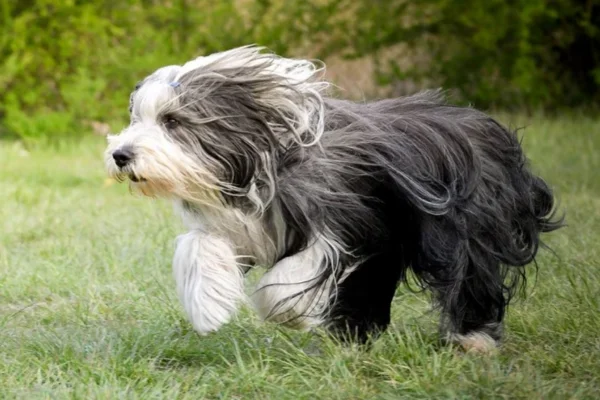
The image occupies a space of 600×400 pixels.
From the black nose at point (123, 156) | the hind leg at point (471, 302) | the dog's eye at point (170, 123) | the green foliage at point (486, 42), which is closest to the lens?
the black nose at point (123, 156)

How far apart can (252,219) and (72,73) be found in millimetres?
7089

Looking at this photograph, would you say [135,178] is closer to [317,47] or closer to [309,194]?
[309,194]

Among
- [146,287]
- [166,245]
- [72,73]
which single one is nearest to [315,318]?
[146,287]

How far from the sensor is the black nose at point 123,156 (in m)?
3.38

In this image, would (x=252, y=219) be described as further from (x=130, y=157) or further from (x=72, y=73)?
(x=72, y=73)

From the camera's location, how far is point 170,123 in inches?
138

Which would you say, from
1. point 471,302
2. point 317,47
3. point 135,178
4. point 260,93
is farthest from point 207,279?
point 317,47

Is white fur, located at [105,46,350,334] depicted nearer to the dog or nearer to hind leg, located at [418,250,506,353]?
the dog

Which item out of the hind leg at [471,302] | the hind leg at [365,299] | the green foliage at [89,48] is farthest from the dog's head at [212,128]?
the green foliage at [89,48]

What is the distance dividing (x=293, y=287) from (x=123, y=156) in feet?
2.21

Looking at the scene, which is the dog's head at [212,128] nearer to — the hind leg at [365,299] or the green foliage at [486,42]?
the hind leg at [365,299]

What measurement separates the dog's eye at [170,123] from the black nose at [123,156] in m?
0.17

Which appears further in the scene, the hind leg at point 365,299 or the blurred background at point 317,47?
the blurred background at point 317,47

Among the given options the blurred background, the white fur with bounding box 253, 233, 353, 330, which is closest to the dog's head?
the white fur with bounding box 253, 233, 353, 330
